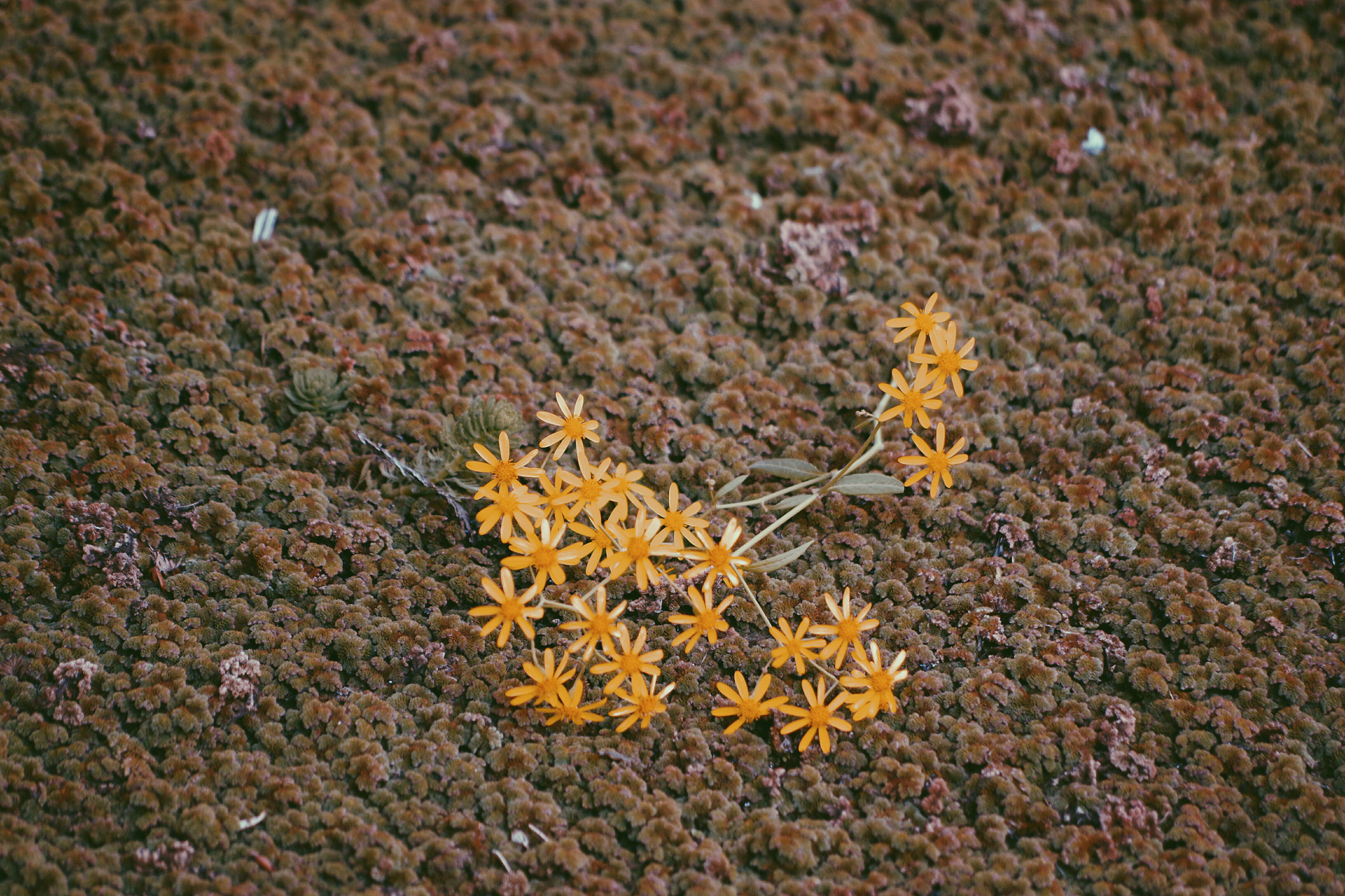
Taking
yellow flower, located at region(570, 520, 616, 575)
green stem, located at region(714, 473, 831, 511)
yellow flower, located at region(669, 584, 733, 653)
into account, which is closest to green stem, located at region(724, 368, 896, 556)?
green stem, located at region(714, 473, 831, 511)

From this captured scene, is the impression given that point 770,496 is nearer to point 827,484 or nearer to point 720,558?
point 827,484

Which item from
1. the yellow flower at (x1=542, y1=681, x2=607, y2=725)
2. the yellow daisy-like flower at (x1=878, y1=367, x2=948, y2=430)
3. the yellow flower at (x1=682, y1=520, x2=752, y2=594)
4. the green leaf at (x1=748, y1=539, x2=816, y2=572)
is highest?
the yellow daisy-like flower at (x1=878, y1=367, x2=948, y2=430)

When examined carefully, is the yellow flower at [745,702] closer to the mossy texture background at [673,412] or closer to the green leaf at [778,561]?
the mossy texture background at [673,412]

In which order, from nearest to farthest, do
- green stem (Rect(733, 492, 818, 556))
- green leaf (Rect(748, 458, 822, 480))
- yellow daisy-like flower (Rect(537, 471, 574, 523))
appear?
yellow daisy-like flower (Rect(537, 471, 574, 523)) < green stem (Rect(733, 492, 818, 556)) < green leaf (Rect(748, 458, 822, 480))

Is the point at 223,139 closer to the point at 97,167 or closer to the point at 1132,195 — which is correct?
the point at 97,167

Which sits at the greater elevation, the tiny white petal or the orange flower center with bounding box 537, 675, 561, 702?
the tiny white petal

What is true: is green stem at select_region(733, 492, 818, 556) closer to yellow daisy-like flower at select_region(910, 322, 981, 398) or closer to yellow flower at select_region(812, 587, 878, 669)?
yellow flower at select_region(812, 587, 878, 669)
